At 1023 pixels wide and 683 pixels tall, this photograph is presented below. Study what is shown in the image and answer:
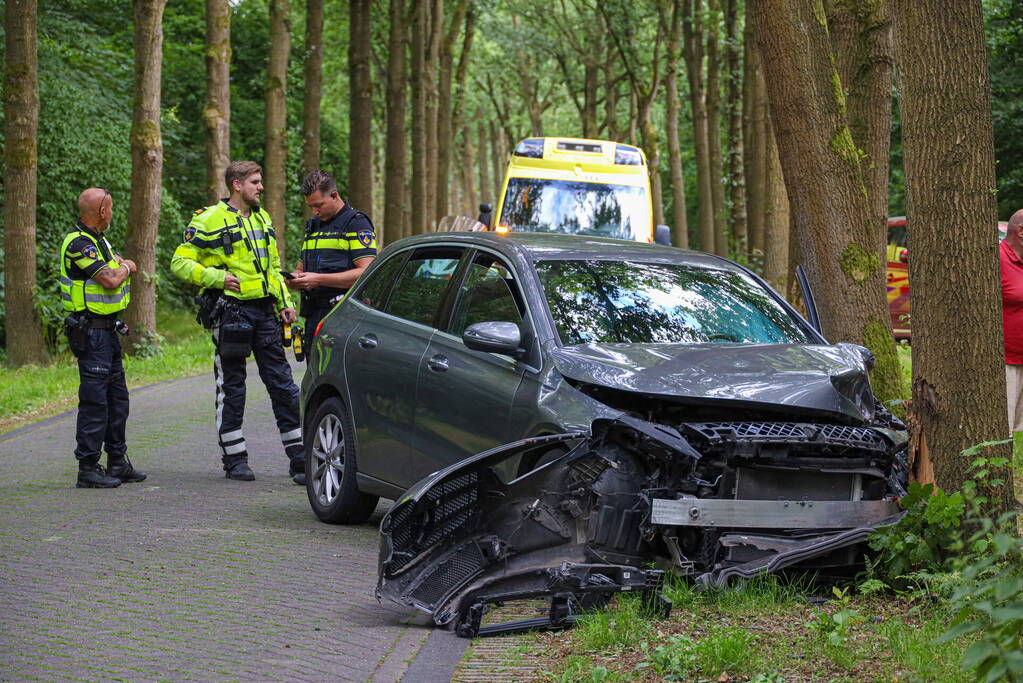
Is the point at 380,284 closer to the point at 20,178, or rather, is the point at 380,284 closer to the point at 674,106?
the point at 20,178

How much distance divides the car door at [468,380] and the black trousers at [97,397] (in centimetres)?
298

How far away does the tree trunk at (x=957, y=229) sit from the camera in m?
5.76

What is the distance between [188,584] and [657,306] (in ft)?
8.69

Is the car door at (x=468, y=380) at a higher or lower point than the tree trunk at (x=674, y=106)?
lower

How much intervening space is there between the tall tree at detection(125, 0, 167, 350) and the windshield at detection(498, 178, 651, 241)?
480 cm

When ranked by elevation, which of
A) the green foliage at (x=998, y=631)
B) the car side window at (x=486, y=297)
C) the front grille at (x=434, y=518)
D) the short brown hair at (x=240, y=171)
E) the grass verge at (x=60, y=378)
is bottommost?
the grass verge at (x=60, y=378)

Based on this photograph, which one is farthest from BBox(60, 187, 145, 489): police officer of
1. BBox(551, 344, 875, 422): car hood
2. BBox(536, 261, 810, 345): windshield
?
BBox(551, 344, 875, 422): car hood

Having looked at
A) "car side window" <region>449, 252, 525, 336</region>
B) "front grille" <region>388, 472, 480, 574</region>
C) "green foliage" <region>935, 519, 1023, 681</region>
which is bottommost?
"front grille" <region>388, 472, 480, 574</region>

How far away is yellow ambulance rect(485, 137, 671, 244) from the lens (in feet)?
58.3

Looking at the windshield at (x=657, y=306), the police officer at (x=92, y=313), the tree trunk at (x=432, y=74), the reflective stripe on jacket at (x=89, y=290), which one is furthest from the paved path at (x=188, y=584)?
the tree trunk at (x=432, y=74)

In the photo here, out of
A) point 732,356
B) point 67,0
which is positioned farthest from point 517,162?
point 732,356

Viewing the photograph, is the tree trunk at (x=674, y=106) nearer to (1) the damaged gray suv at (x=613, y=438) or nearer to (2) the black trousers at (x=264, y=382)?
(2) the black trousers at (x=264, y=382)

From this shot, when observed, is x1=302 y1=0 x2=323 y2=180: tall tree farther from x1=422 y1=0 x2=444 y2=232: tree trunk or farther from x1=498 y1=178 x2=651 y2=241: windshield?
x1=498 y1=178 x2=651 y2=241: windshield

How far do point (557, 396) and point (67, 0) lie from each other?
21.4 metres
